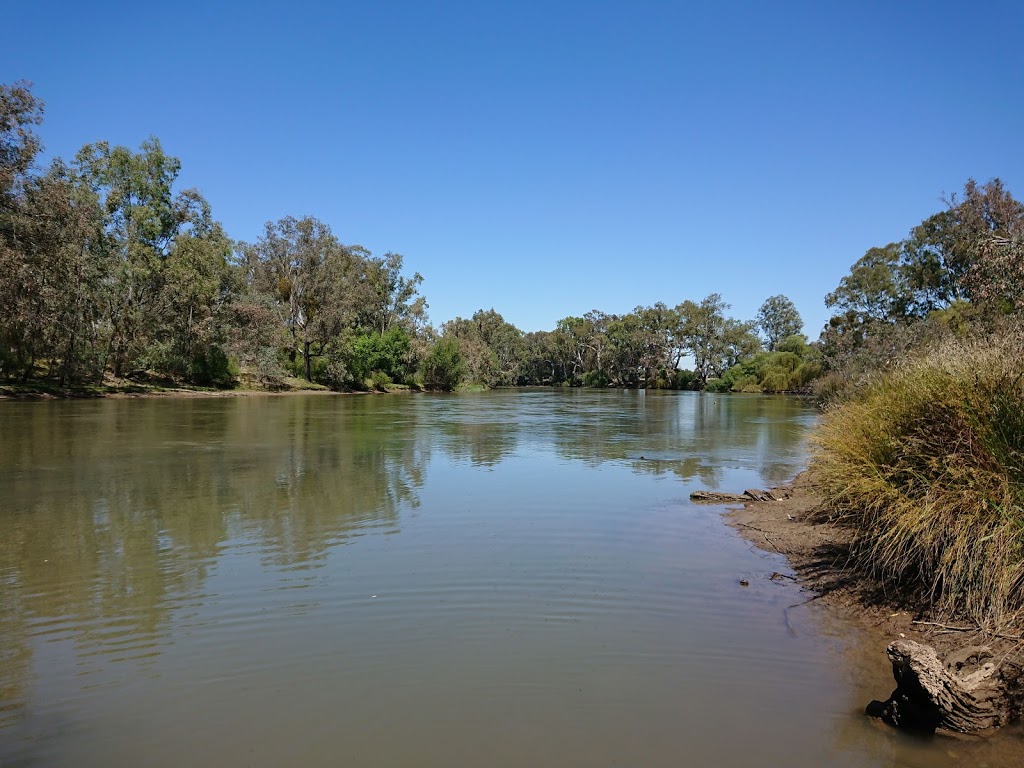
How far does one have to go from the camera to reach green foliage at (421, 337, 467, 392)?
84.6 m

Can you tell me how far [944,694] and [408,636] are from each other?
13.2ft

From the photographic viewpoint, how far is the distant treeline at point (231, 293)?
33444 mm

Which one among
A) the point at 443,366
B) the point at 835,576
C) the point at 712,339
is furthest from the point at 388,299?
the point at 835,576

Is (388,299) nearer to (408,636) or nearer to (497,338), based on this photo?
(497,338)

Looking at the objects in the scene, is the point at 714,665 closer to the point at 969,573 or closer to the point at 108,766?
the point at 969,573

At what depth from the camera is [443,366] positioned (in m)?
85.3

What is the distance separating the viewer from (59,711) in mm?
4305

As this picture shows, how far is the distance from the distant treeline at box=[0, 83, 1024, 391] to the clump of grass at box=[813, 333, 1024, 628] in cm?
607

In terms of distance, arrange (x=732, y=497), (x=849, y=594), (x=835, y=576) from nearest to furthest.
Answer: (x=849, y=594) → (x=835, y=576) → (x=732, y=497)

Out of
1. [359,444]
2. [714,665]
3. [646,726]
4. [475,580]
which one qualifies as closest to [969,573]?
[714,665]

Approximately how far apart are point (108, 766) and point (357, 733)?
1.41 m

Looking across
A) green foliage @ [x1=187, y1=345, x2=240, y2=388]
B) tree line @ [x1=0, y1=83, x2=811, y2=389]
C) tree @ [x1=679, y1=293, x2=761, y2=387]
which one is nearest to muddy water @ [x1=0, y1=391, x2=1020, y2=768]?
tree line @ [x1=0, y1=83, x2=811, y2=389]

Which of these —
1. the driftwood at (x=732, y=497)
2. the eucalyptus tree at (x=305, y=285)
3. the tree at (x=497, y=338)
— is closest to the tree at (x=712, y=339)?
the tree at (x=497, y=338)

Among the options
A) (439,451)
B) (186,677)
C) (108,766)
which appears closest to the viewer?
(108,766)
